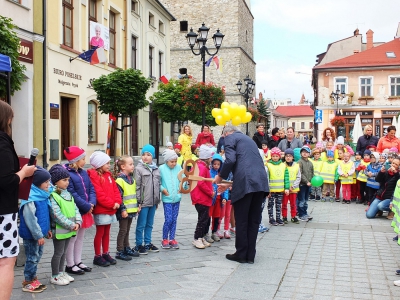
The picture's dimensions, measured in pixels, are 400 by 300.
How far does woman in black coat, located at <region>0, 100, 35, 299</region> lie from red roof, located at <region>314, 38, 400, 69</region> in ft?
138

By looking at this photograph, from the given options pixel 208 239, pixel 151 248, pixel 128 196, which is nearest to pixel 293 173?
pixel 208 239

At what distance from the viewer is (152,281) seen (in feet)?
17.8

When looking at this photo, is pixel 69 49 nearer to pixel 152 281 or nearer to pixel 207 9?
pixel 152 281

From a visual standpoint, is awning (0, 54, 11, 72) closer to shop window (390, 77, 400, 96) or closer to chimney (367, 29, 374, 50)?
shop window (390, 77, 400, 96)

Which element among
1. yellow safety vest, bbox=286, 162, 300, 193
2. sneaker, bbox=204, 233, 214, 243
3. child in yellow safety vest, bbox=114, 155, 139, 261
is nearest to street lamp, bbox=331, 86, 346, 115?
yellow safety vest, bbox=286, 162, 300, 193

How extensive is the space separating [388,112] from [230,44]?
1775 centimetres

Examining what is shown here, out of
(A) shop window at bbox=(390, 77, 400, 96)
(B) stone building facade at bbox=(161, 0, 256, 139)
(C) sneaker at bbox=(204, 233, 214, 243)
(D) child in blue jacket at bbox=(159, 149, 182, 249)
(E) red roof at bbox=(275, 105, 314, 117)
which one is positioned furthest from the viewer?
(E) red roof at bbox=(275, 105, 314, 117)

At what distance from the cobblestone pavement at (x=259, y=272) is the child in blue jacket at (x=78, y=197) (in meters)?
0.22

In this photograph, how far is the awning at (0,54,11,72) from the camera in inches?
274

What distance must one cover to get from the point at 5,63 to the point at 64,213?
3.02 meters

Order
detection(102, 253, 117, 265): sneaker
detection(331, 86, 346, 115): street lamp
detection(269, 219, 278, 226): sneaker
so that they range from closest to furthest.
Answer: detection(102, 253, 117, 265): sneaker
detection(269, 219, 278, 226): sneaker
detection(331, 86, 346, 115): street lamp

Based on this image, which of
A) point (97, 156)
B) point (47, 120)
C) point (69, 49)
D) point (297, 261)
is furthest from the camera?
point (69, 49)

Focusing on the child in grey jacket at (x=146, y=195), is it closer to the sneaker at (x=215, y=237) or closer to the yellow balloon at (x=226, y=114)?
the sneaker at (x=215, y=237)

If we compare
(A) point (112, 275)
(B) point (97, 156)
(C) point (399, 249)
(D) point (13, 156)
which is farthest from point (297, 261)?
(D) point (13, 156)
